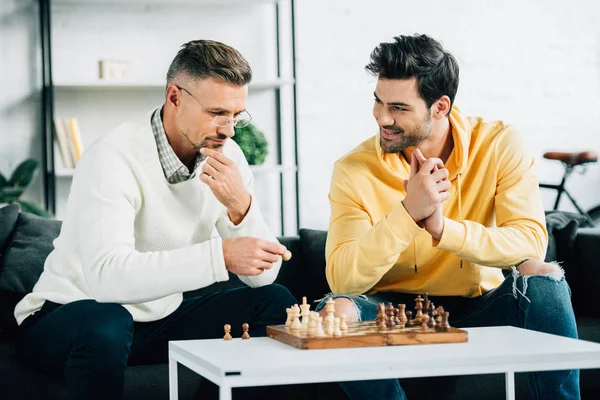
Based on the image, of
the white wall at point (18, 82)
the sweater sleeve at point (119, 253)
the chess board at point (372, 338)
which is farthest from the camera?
the white wall at point (18, 82)

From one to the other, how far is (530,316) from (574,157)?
7.85 feet

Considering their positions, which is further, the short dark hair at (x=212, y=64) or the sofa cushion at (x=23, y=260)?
the sofa cushion at (x=23, y=260)

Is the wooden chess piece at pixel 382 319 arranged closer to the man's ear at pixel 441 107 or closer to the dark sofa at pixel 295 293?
the dark sofa at pixel 295 293

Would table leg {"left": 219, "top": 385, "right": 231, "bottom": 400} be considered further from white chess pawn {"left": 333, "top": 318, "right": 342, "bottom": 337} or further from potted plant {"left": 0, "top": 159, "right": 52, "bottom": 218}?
potted plant {"left": 0, "top": 159, "right": 52, "bottom": 218}

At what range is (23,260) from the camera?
256 centimetres

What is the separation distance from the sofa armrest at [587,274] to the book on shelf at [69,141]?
219 centimetres

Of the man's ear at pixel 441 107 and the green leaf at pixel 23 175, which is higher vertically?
the man's ear at pixel 441 107

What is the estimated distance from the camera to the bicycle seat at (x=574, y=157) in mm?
4168

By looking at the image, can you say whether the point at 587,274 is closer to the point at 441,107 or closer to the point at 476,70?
the point at 441,107

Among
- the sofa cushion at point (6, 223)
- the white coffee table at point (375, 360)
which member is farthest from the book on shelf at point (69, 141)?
the white coffee table at point (375, 360)

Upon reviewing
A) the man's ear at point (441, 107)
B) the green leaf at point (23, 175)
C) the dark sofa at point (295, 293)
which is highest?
the man's ear at point (441, 107)

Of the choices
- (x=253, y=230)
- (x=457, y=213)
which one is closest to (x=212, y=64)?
(x=253, y=230)

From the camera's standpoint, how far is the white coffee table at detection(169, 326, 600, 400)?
142 centimetres

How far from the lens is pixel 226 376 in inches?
55.3
